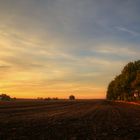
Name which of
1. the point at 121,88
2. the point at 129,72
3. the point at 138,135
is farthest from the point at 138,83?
the point at 138,135

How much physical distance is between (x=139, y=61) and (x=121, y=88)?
1528 cm

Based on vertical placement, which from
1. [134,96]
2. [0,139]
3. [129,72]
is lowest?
[0,139]

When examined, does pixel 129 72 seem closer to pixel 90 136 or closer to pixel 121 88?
pixel 121 88

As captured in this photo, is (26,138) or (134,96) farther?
(134,96)

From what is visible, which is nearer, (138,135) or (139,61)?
(138,135)

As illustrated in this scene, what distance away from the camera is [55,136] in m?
19.0

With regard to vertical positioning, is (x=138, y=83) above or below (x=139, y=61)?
below

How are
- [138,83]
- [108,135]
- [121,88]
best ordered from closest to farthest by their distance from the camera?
[108,135]
[138,83]
[121,88]

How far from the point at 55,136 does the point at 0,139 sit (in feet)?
10.1

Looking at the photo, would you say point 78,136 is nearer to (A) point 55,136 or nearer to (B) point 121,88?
(A) point 55,136

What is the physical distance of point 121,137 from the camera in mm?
18672

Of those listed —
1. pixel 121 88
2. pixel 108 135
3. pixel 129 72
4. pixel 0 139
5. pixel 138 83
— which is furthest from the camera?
pixel 121 88

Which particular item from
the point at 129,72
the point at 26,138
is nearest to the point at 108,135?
the point at 26,138

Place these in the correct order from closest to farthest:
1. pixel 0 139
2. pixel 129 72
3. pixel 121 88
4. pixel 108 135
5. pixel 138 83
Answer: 1. pixel 0 139
2. pixel 108 135
3. pixel 138 83
4. pixel 129 72
5. pixel 121 88
